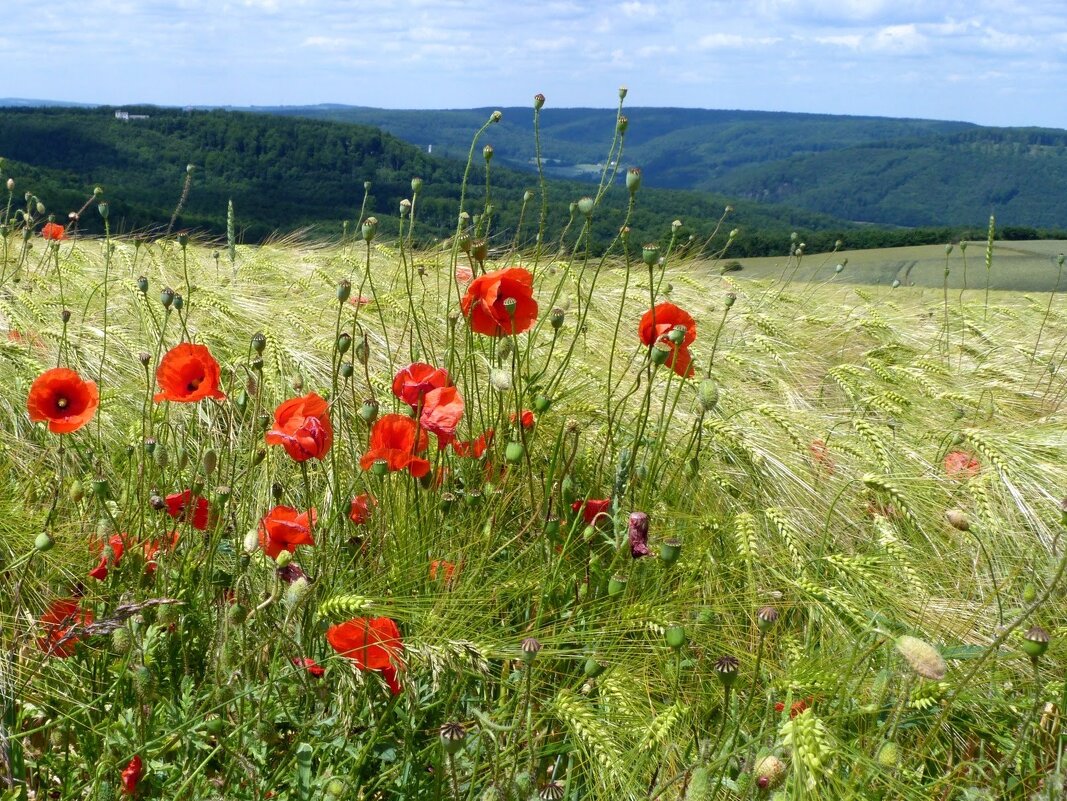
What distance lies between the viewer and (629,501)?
1.88m

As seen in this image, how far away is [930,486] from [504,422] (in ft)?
2.90

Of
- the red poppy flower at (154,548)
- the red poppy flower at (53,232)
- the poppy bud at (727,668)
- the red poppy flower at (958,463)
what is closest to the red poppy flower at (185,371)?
the red poppy flower at (154,548)

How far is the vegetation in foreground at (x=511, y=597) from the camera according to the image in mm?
1296

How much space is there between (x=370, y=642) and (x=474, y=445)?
0.56 metres

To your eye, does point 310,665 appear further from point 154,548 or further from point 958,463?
point 958,463

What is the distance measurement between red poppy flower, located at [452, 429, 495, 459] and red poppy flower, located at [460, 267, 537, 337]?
0.73 feet

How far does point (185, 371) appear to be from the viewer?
1.65 meters

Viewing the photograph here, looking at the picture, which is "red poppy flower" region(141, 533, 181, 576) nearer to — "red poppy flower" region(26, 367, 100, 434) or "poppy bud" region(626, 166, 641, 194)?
"red poppy flower" region(26, 367, 100, 434)

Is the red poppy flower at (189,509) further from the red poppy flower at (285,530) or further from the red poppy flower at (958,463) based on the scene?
the red poppy flower at (958,463)

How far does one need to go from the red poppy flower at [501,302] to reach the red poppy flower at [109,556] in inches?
28.3

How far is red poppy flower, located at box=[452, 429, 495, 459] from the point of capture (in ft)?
5.98

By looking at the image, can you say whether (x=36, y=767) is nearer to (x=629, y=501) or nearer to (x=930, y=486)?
(x=629, y=501)

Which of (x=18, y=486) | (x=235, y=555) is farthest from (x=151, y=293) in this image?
(x=235, y=555)

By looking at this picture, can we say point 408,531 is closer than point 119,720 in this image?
No
